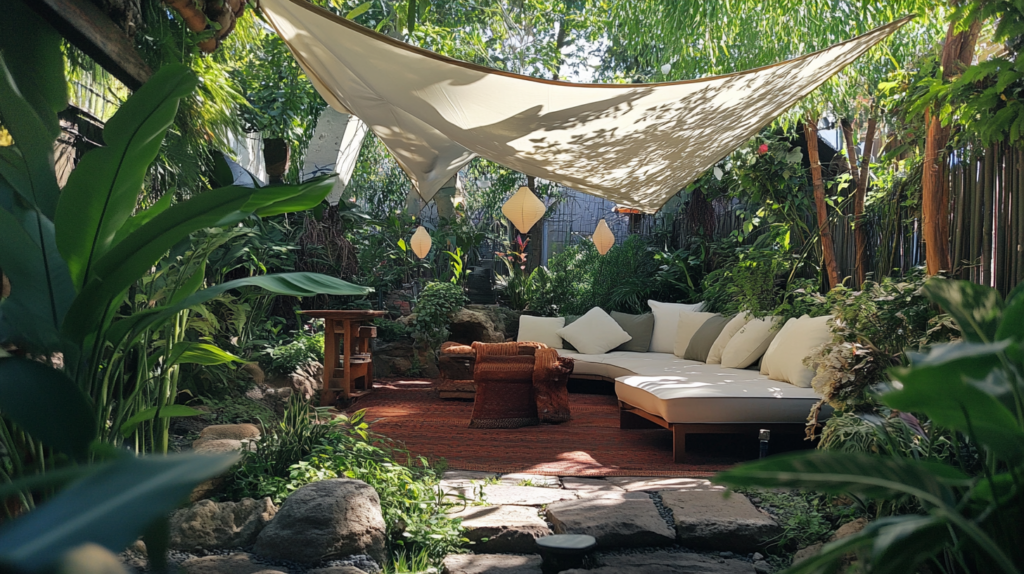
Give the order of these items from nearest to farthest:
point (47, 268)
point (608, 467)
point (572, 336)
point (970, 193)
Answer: point (47, 268) < point (970, 193) < point (608, 467) < point (572, 336)

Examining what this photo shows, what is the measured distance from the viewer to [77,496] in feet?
1.50

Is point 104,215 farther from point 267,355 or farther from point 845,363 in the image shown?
point 267,355

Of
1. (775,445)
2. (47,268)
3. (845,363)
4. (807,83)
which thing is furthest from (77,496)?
(775,445)

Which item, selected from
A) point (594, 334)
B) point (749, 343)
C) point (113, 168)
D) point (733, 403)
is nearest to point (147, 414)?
point (113, 168)

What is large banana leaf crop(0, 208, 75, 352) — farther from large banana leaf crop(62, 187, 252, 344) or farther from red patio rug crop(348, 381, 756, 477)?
red patio rug crop(348, 381, 756, 477)

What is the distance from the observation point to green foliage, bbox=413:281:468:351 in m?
6.87

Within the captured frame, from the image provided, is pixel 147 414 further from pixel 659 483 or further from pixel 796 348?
pixel 796 348

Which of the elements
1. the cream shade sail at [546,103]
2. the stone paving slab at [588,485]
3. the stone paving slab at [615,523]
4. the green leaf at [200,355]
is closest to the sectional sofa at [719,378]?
the stone paving slab at [588,485]

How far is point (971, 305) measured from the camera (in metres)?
0.92

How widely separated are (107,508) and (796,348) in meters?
3.86

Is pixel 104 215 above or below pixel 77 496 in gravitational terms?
above

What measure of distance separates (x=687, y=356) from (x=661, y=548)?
138 inches

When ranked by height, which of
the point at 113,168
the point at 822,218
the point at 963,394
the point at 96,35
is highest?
the point at 96,35

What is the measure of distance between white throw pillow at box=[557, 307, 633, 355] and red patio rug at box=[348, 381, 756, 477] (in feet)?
2.72
